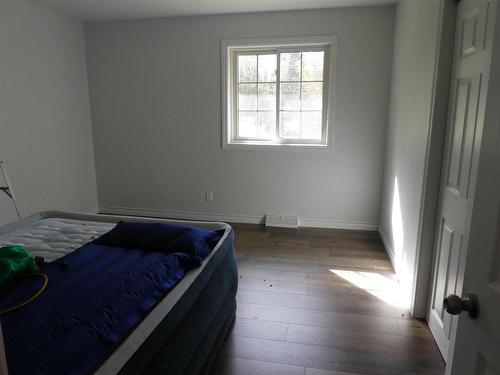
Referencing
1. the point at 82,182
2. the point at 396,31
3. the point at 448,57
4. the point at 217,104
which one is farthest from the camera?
the point at 82,182

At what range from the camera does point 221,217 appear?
4535 mm

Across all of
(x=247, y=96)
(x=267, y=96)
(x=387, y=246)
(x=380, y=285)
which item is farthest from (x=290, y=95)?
(x=380, y=285)

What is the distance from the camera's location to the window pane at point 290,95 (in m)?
4.15

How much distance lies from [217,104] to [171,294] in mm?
3051

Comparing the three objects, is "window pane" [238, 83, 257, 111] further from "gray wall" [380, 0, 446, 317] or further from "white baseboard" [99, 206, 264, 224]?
"gray wall" [380, 0, 446, 317]

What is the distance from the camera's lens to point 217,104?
168 inches

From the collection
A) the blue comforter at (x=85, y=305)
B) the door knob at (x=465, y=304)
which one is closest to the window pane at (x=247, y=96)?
the blue comforter at (x=85, y=305)

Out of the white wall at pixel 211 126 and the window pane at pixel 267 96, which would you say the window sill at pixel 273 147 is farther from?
the window pane at pixel 267 96

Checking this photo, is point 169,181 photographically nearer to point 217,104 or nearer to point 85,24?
point 217,104

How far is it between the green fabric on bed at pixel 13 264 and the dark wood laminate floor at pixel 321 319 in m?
1.07

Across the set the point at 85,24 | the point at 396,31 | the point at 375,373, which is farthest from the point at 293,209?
the point at 85,24

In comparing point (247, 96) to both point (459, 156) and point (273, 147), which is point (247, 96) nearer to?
point (273, 147)

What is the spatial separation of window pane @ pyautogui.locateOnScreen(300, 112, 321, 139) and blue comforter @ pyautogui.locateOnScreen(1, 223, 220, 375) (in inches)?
106

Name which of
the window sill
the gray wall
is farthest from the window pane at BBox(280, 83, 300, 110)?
the gray wall
